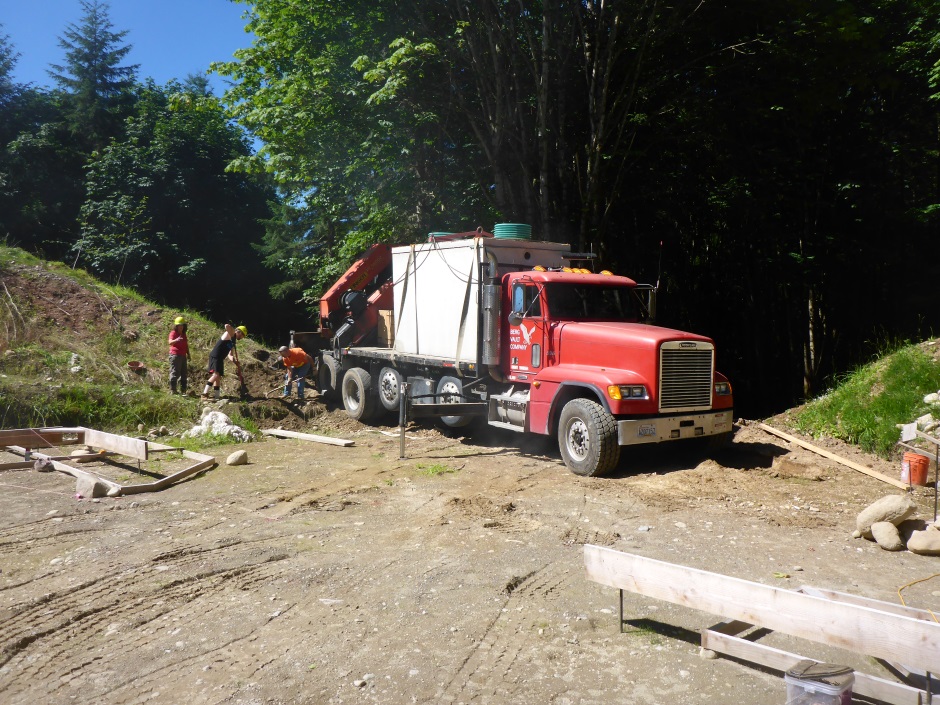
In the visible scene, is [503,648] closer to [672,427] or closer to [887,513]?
[887,513]

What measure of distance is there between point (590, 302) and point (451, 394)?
2.91 meters

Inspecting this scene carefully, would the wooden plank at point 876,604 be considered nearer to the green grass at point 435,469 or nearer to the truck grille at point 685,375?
the truck grille at point 685,375

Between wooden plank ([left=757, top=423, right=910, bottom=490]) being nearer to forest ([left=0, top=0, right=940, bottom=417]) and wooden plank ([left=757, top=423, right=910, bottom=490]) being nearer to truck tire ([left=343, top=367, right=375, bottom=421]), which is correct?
forest ([left=0, top=0, right=940, bottom=417])

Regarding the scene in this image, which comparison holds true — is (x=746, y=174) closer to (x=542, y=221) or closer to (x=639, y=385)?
(x=542, y=221)

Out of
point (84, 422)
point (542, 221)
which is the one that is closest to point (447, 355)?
point (542, 221)

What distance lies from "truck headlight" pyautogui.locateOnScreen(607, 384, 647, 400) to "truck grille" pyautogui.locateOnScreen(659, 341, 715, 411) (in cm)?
28

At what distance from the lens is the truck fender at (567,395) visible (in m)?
9.75

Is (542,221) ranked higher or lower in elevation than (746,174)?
lower

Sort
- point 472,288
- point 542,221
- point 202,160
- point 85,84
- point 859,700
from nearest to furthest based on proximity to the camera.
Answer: point 859,700 < point 472,288 < point 542,221 < point 202,160 < point 85,84

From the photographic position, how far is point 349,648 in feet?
14.7

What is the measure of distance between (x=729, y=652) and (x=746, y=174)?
15.3m

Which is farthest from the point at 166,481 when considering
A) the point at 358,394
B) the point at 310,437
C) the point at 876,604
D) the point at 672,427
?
the point at 876,604

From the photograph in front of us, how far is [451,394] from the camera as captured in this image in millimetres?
12414

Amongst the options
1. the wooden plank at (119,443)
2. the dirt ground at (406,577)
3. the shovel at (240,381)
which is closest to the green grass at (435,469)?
the dirt ground at (406,577)
